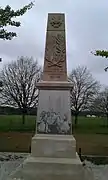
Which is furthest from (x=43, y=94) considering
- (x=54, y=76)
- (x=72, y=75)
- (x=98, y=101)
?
(x=98, y=101)

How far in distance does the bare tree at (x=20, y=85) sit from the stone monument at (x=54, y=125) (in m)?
37.6

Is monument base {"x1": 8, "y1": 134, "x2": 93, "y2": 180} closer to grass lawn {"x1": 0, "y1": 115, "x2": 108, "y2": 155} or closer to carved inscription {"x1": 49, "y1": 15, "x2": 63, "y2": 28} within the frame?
carved inscription {"x1": 49, "y1": 15, "x2": 63, "y2": 28}

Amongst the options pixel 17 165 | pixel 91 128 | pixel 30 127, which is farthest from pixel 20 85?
pixel 17 165

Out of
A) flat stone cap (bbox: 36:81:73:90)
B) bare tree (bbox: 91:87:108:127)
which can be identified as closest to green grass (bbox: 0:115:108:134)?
bare tree (bbox: 91:87:108:127)

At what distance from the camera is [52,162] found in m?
10.1

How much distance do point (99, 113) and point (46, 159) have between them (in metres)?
56.9

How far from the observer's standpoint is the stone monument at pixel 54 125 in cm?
995

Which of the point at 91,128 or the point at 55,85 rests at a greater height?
the point at 55,85

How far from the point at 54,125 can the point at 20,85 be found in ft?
130

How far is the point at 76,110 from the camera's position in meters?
53.5

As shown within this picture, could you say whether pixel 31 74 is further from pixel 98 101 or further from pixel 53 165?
pixel 53 165

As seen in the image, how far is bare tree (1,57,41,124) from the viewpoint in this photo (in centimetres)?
4981

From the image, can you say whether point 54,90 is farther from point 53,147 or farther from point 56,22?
point 56,22

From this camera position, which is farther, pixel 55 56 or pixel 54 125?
pixel 55 56
